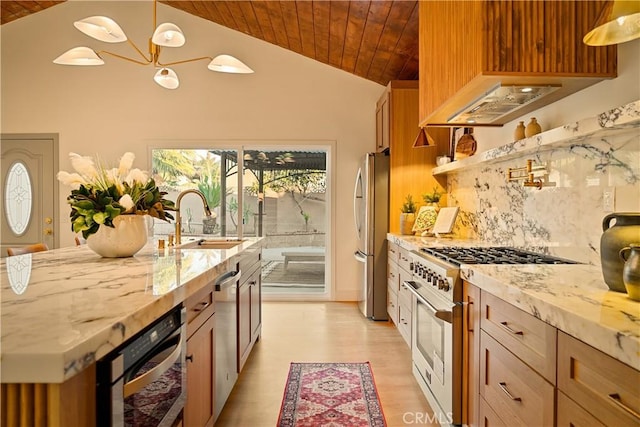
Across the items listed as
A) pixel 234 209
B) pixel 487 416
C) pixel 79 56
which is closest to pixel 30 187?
pixel 234 209

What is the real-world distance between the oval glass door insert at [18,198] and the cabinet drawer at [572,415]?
596 centimetres

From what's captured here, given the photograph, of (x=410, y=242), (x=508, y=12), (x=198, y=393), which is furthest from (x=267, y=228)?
(x=508, y=12)

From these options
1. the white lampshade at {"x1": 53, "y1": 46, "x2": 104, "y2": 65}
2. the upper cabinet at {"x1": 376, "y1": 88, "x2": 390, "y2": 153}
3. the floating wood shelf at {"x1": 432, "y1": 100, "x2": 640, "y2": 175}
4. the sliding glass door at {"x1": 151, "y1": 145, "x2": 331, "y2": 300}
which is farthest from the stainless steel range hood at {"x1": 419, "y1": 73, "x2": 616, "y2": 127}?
the sliding glass door at {"x1": 151, "y1": 145, "x2": 331, "y2": 300}

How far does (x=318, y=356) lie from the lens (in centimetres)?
307

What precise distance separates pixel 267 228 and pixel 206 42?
2593 millimetres

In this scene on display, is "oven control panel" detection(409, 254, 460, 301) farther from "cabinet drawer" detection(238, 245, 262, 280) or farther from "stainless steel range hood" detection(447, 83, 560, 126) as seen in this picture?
"cabinet drawer" detection(238, 245, 262, 280)

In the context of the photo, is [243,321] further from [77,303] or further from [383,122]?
[383,122]

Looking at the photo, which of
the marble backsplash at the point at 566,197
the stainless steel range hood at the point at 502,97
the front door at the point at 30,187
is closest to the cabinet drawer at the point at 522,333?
the marble backsplash at the point at 566,197

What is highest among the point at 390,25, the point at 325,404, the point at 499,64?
the point at 390,25

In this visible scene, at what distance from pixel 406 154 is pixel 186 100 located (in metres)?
2.95

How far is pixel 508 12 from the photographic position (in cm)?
178

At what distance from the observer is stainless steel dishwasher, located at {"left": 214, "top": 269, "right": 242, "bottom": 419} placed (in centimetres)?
192

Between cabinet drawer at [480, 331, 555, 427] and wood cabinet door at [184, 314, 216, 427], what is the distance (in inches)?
48.8

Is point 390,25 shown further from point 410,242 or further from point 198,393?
point 198,393
